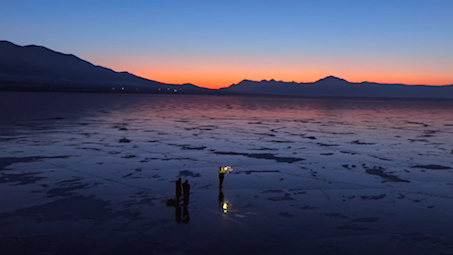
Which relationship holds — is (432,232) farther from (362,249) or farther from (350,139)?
(350,139)

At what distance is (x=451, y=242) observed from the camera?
30.2 ft

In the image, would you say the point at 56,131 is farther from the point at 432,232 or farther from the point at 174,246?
the point at 432,232

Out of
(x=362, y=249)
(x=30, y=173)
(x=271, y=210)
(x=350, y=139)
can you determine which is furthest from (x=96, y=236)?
(x=350, y=139)

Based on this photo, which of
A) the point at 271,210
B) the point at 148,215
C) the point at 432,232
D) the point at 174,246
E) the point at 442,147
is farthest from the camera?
the point at 442,147

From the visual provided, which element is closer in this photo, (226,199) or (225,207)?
(225,207)

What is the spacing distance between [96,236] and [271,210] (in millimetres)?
5000

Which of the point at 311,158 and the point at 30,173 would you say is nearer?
the point at 30,173

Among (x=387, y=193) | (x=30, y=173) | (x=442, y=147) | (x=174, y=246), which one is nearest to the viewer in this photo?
(x=174, y=246)

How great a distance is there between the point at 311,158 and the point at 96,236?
13210 millimetres

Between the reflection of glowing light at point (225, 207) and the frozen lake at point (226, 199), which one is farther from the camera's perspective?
the reflection of glowing light at point (225, 207)

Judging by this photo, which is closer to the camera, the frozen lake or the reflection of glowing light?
the frozen lake

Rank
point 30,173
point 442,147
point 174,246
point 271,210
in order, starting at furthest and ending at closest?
point 442,147
point 30,173
point 271,210
point 174,246

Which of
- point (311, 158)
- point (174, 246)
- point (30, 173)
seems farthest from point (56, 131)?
point (174, 246)

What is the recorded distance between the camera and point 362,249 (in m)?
8.77
